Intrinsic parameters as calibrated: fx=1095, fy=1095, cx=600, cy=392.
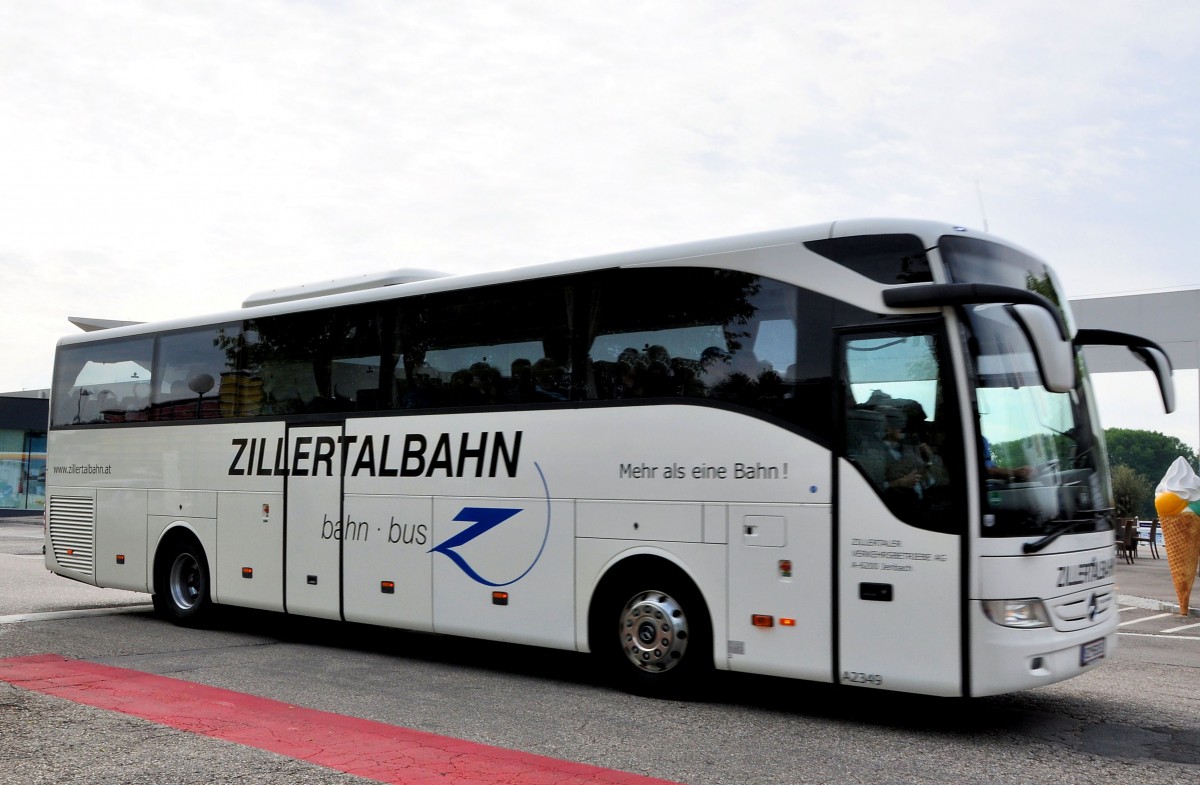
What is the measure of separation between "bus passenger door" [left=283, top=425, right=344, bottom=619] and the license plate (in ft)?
21.7

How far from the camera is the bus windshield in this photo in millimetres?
6824

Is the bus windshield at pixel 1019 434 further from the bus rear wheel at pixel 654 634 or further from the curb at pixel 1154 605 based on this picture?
the curb at pixel 1154 605

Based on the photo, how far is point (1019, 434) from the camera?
274 inches

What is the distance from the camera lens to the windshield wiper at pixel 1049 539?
6.77m

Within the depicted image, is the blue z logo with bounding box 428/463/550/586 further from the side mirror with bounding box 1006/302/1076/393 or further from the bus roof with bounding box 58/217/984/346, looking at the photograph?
the side mirror with bounding box 1006/302/1076/393

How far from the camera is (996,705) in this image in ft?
27.0

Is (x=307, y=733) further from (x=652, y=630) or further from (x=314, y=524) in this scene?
(x=314, y=524)

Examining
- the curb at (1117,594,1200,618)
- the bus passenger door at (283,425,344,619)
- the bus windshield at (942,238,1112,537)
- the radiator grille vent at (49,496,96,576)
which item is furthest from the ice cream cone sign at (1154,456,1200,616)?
the radiator grille vent at (49,496,96,576)

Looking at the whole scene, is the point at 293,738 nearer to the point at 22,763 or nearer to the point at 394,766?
the point at 394,766

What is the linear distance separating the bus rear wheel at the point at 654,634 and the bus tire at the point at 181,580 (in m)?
5.60

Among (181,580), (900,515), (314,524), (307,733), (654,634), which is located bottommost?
(307,733)

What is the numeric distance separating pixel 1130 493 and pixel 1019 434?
2472 cm

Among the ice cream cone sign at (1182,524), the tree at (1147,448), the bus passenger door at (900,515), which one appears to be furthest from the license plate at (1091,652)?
the tree at (1147,448)

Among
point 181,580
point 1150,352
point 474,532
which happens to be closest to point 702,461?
point 474,532
